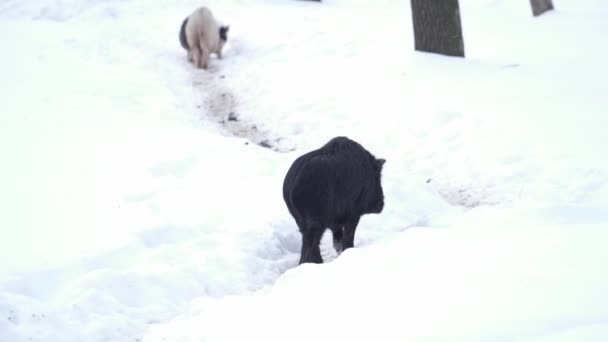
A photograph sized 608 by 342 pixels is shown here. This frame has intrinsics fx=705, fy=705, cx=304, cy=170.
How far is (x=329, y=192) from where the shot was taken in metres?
5.71

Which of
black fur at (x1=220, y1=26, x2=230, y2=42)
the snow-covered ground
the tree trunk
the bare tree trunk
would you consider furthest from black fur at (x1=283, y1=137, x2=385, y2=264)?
the bare tree trunk

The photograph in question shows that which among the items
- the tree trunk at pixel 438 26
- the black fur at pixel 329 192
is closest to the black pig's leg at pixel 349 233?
the black fur at pixel 329 192

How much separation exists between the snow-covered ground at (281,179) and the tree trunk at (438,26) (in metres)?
0.23

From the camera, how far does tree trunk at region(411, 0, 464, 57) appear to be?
10.6 meters

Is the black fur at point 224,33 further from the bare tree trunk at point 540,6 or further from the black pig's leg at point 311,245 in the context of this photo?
the black pig's leg at point 311,245

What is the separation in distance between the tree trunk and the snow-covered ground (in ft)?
0.77

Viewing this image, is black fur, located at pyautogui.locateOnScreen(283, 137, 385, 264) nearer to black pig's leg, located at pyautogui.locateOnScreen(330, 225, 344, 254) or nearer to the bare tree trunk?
black pig's leg, located at pyautogui.locateOnScreen(330, 225, 344, 254)

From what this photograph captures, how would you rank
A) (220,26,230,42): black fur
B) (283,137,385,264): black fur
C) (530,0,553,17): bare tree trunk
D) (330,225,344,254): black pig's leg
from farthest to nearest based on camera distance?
(530,0,553,17): bare tree trunk, (220,26,230,42): black fur, (330,225,344,254): black pig's leg, (283,137,385,264): black fur

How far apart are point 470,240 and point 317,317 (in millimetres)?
1453

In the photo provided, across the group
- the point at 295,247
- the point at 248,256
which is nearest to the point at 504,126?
the point at 295,247

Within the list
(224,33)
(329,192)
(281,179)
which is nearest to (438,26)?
(281,179)

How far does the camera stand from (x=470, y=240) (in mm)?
4867

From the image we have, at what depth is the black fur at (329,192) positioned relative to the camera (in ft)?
18.4

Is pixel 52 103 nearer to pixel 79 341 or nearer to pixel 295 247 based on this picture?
pixel 295 247
